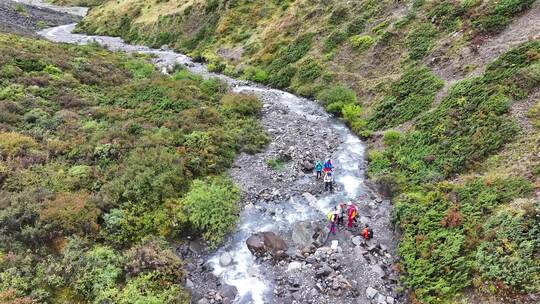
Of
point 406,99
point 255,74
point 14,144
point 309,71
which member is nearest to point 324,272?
point 406,99

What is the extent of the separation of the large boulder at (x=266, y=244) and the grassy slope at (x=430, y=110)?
5.72 m

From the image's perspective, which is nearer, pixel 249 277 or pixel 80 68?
pixel 249 277

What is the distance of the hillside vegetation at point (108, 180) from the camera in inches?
601

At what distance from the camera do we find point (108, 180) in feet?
68.1

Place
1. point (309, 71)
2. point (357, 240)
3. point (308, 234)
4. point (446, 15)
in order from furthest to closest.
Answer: point (309, 71) → point (446, 15) → point (308, 234) → point (357, 240)

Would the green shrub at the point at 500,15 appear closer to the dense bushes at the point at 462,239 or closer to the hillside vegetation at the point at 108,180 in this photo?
the dense bushes at the point at 462,239

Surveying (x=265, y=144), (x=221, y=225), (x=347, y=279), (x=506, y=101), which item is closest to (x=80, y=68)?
(x=265, y=144)

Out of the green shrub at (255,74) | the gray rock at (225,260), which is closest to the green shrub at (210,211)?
the gray rock at (225,260)

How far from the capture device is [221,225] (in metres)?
19.0

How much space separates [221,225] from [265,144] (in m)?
9.84

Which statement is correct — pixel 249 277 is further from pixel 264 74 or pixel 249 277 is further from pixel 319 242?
pixel 264 74

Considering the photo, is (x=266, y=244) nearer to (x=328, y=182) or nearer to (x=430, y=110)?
(x=328, y=182)

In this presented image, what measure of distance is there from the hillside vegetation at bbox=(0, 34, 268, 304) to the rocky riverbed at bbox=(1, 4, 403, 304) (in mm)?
1232

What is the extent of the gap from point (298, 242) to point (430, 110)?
47.7 feet
